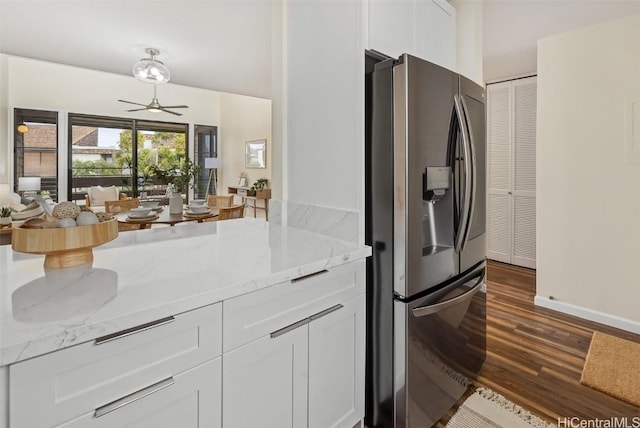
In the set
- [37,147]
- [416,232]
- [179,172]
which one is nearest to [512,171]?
[416,232]

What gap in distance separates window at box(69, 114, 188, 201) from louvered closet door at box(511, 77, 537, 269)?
688 cm

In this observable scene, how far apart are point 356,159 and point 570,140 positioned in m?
2.33

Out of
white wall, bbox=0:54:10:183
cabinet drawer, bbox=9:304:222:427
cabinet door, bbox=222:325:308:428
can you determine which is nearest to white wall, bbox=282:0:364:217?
cabinet door, bbox=222:325:308:428

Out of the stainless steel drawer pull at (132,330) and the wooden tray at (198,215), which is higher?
the wooden tray at (198,215)

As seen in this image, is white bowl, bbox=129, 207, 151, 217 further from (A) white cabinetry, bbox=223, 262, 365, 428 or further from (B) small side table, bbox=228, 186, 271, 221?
(A) white cabinetry, bbox=223, 262, 365, 428

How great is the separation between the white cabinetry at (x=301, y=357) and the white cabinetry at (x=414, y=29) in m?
1.07

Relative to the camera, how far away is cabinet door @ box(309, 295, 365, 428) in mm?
1334

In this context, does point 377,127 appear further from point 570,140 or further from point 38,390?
point 570,140

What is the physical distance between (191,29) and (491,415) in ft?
12.5

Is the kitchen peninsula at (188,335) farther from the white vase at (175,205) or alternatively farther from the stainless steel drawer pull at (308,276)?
the white vase at (175,205)

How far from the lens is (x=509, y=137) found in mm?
4207

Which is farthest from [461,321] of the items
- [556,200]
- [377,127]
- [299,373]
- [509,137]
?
[509,137]

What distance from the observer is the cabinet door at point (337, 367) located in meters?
1.33

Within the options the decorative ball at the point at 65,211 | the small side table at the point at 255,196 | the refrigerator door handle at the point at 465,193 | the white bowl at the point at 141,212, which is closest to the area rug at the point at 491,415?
the refrigerator door handle at the point at 465,193
